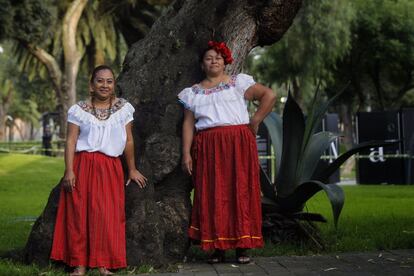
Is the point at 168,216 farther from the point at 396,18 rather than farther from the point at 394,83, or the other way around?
the point at 394,83

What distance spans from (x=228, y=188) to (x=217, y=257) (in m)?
0.65

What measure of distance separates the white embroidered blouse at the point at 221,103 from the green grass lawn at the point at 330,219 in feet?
4.61

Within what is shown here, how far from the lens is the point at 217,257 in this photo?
5.23 m

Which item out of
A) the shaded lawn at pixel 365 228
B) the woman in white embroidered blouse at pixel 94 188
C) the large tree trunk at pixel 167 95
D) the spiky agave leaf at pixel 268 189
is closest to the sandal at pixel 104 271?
the woman in white embroidered blouse at pixel 94 188

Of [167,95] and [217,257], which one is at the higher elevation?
[167,95]

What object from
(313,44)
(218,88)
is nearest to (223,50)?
(218,88)

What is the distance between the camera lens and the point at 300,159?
6184mm

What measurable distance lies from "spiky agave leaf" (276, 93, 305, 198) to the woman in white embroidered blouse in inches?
75.5

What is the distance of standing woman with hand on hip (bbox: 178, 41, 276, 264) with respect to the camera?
4961mm

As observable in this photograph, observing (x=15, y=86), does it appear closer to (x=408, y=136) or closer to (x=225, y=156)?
(x=408, y=136)

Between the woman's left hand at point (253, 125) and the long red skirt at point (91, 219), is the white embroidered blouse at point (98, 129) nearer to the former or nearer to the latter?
the long red skirt at point (91, 219)

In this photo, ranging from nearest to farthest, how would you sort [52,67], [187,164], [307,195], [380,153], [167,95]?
[187,164] < [167,95] < [307,195] < [380,153] < [52,67]

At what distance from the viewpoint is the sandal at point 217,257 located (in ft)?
17.1

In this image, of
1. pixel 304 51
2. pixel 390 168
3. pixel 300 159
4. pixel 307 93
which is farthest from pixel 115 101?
pixel 307 93
